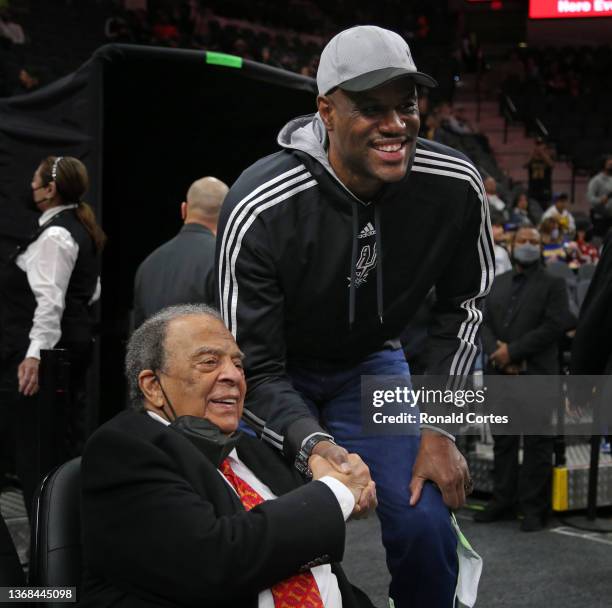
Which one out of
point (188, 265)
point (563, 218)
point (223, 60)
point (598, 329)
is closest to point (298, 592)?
point (598, 329)

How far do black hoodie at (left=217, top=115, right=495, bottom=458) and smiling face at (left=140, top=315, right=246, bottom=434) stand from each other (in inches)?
4.6

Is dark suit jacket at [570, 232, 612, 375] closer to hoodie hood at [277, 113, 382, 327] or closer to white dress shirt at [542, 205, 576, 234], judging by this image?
hoodie hood at [277, 113, 382, 327]

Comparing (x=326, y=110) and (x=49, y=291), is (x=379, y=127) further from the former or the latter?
(x=49, y=291)

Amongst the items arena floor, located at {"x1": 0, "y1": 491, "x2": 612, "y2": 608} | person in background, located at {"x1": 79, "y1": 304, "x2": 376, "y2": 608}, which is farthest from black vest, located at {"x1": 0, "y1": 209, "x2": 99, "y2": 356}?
person in background, located at {"x1": 79, "y1": 304, "x2": 376, "y2": 608}

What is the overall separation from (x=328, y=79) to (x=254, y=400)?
72cm

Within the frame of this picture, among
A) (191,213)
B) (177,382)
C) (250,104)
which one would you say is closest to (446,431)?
(177,382)

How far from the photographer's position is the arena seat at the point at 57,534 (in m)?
1.93

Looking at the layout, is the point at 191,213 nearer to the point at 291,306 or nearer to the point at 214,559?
the point at 291,306

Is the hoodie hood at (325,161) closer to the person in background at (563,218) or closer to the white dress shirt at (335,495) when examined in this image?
the white dress shirt at (335,495)

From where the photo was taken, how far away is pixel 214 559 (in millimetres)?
1774

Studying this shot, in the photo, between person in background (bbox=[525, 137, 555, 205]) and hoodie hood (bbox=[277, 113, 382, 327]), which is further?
person in background (bbox=[525, 137, 555, 205])

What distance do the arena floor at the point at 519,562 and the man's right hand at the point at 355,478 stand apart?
2.17 metres

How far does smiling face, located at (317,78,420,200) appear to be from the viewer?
2164mm

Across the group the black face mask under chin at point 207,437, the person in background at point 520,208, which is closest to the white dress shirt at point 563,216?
the person in background at point 520,208
